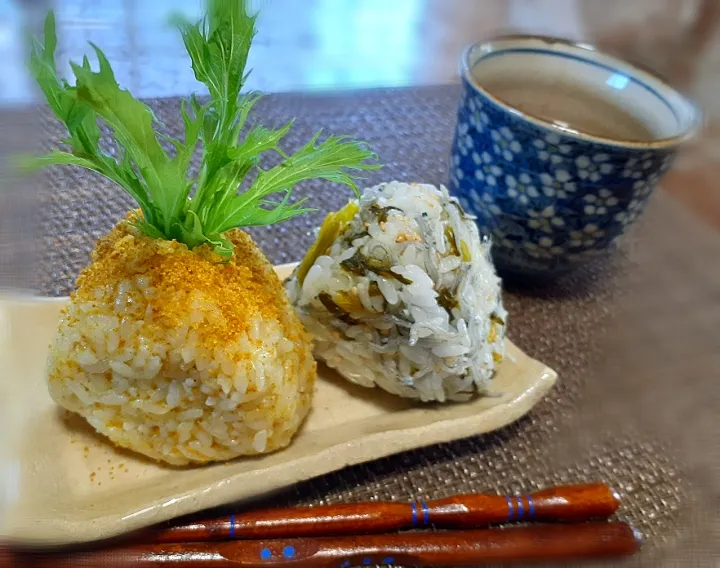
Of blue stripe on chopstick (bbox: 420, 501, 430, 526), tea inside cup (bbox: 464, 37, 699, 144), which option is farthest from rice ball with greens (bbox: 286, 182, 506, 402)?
tea inside cup (bbox: 464, 37, 699, 144)

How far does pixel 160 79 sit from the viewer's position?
174 cm

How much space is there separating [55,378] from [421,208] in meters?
0.59

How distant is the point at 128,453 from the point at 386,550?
1.25 feet

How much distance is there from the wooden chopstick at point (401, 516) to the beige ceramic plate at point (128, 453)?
35 millimetres

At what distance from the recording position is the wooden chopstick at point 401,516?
83cm

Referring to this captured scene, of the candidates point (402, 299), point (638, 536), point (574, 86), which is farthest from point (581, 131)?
point (638, 536)

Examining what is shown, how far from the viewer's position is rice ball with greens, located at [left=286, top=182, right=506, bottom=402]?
38.3 inches

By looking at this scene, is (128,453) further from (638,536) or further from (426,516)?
(638,536)

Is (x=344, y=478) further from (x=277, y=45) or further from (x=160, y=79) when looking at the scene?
(x=277, y=45)

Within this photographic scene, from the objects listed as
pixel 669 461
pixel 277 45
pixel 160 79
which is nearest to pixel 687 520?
pixel 669 461

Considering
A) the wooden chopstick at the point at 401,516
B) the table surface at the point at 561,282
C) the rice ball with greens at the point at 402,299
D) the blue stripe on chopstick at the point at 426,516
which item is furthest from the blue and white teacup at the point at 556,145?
the blue stripe on chopstick at the point at 426,516

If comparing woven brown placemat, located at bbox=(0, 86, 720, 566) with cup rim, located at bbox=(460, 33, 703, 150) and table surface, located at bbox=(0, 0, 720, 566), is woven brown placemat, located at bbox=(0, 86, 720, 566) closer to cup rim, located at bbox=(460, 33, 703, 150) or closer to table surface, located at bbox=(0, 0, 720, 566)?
table surface, located at bbox=(0, 0, 720, 566)

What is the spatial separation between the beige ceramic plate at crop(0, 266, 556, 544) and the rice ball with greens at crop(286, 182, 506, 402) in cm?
5

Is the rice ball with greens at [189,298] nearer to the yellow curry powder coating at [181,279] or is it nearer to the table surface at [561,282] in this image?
the yellow curry powder coating at [181,279]
